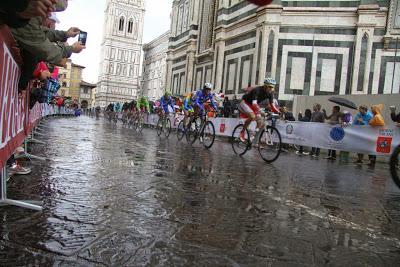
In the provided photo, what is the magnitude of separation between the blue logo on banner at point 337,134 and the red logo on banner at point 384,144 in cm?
125

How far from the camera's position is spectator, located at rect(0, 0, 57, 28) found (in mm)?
2562

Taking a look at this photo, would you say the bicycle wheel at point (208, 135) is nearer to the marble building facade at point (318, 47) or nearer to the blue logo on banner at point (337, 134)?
the blue logo on banner at point (337, 134)

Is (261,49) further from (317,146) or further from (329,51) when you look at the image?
(317,146)

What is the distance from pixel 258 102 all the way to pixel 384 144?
14.6 ft

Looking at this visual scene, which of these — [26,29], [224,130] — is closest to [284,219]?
[26,29]

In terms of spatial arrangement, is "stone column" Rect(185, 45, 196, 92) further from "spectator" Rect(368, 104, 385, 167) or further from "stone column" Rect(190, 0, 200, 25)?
"spectator" Rect(368, 104, 385, 167)

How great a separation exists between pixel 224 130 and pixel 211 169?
12538 mm

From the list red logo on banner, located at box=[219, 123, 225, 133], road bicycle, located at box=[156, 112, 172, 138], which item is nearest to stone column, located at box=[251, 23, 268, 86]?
red logo on banner, located at box=[219, 123, 225, 133]

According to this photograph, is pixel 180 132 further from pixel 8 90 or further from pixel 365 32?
pixel 365 32

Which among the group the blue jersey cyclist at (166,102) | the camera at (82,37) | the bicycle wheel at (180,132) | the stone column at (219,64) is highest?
the stone column at (219,64)

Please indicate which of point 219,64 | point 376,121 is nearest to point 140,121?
point 219,64

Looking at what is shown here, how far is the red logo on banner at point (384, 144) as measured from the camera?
38.6ft

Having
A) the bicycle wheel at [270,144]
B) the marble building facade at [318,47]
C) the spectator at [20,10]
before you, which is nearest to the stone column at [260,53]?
the marble building facade at [318,47]

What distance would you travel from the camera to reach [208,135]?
1188cm
